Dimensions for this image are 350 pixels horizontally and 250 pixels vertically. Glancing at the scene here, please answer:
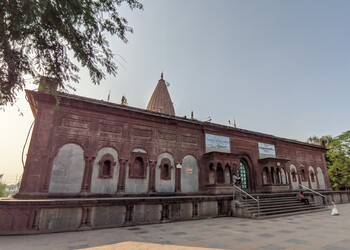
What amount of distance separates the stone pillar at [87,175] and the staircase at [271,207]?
9.21 m

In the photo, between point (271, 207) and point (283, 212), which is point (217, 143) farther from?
point (283, 212)

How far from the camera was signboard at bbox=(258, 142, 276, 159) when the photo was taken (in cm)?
2045

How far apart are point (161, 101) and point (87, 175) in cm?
1718

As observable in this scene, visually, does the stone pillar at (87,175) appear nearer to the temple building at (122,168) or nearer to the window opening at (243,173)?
the temple building at (122,168)

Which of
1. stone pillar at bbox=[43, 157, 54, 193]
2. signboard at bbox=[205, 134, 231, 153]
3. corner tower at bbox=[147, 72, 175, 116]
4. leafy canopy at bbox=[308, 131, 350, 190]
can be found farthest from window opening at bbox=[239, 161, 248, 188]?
leafy canopy at bbox=[308, 131, 350, 190]

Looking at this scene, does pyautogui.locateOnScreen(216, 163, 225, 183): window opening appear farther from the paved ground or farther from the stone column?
the paved ground

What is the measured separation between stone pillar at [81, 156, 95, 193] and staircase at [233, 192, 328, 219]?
9210mm

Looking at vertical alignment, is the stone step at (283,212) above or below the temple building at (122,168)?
below

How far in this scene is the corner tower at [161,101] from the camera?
88.3 ft

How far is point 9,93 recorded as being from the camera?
589cm

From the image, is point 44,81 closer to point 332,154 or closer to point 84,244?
point 84,244

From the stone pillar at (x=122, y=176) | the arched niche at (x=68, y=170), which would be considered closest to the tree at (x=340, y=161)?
the stone pillar at (x=122, y=176)

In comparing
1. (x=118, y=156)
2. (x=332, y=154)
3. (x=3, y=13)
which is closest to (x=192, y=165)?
(x=118, y=156)

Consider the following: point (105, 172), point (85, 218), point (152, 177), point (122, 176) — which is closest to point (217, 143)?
point (152, 177)
